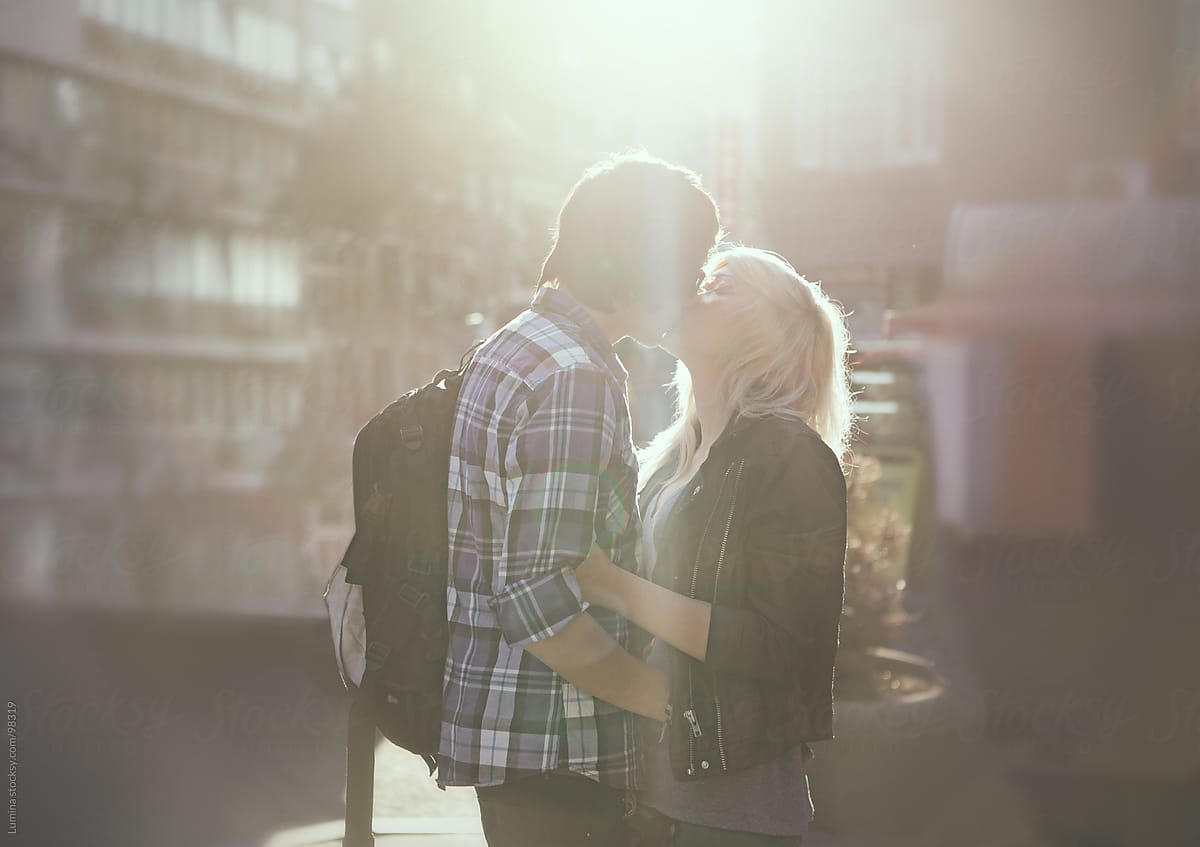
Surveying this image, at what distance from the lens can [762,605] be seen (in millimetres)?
2195

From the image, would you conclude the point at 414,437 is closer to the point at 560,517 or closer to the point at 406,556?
the point at 406,556

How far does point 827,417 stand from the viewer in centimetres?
251

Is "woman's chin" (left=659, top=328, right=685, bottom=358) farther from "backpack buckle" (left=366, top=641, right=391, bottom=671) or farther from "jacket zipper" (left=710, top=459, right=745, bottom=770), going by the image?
"backpack buckle" (left=366, top=641, right=391, bottom=671)

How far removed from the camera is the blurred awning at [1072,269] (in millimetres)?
7340

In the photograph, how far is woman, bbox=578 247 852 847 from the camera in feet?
7.14

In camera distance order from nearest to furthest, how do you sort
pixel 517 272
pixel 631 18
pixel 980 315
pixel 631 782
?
pixel 631 782, pixel 980 315, pixel 631 18, pixel 517 272

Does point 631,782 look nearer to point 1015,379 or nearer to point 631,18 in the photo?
point 1015,379

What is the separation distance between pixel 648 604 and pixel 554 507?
323mm

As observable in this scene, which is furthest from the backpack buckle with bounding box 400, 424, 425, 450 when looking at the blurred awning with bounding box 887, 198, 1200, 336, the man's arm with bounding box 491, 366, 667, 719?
the blurred awning with bounding box 887, 198, 1200, 336

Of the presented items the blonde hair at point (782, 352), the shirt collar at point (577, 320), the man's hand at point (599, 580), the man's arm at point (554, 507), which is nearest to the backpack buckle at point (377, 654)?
the man's arm at point (554, 507)

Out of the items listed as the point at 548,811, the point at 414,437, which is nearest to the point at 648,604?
the point at 548,811

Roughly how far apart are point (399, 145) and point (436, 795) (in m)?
8.96

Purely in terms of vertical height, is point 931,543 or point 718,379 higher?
point 718,379

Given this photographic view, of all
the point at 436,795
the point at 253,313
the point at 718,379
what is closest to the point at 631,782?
the point at 718,379
